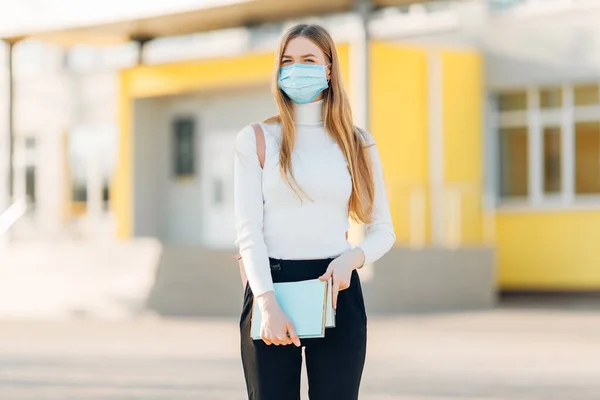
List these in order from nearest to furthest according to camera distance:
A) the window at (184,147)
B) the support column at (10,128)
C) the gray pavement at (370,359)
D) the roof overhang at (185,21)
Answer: the gray pavement at (370,359), the roof overhang at (185,21), the support column at (10,128), the window at (184,147)

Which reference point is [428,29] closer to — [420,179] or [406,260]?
[420,179]

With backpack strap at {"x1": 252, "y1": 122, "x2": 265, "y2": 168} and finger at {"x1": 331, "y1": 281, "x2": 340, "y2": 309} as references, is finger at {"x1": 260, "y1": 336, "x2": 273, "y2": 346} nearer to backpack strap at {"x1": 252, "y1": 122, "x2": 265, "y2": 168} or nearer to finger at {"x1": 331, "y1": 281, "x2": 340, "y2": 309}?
finger at {"x1": 331, "y1": 281, "x2": 340, "y2": 309}

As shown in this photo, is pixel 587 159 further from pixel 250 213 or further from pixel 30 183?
pixel 250 213

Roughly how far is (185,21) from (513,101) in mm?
5849

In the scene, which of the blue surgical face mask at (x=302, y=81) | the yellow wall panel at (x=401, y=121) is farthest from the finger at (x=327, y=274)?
the yellow wall panel at (x=401, y=121)

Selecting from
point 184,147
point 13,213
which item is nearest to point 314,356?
point 13,213

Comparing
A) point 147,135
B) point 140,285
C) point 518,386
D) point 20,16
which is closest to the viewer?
point 518,386

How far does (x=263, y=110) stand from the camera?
1836 cm

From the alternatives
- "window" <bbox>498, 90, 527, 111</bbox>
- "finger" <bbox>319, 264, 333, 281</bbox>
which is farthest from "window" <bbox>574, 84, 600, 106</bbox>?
"finger" <bbox>319, 264, 333, 281</bbox>

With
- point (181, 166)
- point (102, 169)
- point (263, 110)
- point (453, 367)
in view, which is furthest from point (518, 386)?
point (102, 169)

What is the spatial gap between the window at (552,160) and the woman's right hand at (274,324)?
1636 cm

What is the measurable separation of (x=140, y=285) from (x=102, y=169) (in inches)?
298

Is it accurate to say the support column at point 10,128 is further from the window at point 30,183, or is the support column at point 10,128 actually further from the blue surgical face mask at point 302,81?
the blue surgical face mask at point 302,81

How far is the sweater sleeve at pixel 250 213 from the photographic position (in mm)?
2953
